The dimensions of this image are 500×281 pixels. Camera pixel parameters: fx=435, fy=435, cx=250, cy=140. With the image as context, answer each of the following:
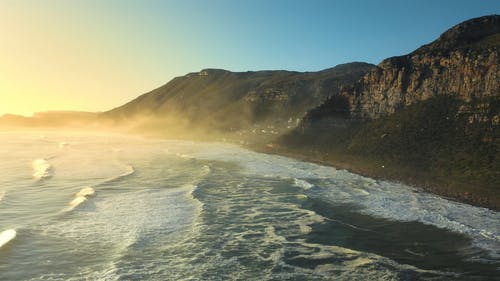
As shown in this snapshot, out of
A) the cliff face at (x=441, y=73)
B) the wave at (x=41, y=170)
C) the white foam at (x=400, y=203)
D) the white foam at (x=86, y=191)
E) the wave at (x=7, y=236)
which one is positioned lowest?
the white foam at (x=400, y=203)

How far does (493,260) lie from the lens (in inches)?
869

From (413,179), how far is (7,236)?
136ft

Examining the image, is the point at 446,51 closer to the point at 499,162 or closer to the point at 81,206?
the point at 499,162

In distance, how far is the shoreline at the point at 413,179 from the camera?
125ft

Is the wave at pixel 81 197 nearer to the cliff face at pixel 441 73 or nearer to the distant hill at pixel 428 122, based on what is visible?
the distant hill at pixel 428 122

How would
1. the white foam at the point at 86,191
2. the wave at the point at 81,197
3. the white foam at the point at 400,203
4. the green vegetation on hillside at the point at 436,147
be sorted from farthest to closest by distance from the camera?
1. the green vegetation on hillside at the point at 436,147
2. the white foam at the point at 86,191
3. the wave at the point at 81,197
4. the white foam at the point at 400,203

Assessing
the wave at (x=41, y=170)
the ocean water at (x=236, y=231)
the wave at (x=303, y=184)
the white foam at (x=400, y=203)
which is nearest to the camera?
the ocean water at (x=236, y=231)

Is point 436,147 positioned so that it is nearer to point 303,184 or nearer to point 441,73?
point 441,73

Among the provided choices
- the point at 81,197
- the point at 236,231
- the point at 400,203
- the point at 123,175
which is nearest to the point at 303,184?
the point at 400,203

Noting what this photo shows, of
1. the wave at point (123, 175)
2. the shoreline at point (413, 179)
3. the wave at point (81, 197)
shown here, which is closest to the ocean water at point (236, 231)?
the wave at point (81, 197)

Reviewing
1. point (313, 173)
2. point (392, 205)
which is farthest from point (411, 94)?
point (392, 205)

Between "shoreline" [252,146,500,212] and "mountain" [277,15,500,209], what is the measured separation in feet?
0.34

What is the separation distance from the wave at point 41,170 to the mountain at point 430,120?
131 feet

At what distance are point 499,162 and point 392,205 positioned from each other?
18115mm
